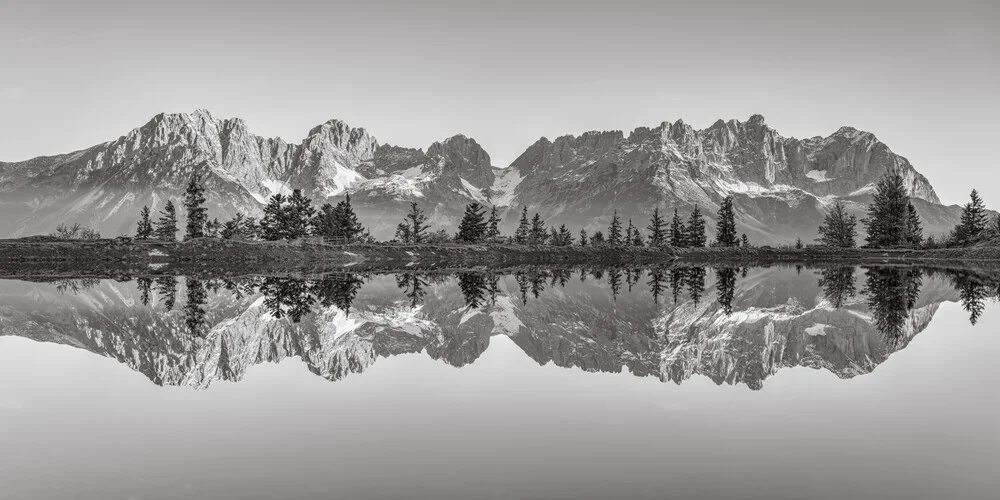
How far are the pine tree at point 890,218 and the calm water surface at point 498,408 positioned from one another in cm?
14627

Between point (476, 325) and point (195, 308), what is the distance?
639 inches

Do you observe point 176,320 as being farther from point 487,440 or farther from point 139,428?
point 487,440

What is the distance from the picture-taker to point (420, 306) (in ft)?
136

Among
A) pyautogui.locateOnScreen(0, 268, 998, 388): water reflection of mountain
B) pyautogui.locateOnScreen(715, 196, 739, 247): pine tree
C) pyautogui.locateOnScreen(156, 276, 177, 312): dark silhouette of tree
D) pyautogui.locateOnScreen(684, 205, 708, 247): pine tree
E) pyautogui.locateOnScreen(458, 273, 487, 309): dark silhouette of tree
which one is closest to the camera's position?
pyautogui.locateOnScreen(0, 268, 998, 388): water reflection of mountain

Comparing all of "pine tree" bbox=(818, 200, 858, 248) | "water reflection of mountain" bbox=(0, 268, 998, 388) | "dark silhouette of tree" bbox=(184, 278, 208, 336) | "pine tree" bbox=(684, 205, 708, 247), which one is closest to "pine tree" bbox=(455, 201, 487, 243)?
"pine tree" bbox=(684, 205, 708, 247)

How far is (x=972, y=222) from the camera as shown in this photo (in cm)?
15150

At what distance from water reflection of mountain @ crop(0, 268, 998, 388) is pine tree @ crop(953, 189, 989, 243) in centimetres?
11549

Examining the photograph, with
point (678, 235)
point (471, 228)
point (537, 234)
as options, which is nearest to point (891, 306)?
point (471, 228)

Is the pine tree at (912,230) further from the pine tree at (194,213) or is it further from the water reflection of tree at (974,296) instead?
the pine tree at (194,213)

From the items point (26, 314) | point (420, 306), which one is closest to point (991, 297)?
point (420, 306)

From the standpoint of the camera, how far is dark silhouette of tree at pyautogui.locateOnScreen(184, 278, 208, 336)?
28906mm

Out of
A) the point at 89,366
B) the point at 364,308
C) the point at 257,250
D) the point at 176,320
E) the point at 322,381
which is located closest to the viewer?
the point at 322,381

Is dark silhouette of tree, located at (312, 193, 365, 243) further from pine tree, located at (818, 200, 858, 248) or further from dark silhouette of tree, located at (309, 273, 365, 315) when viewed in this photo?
pine tree, located at (818, 200, 858, 248)

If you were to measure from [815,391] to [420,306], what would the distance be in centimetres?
2830
